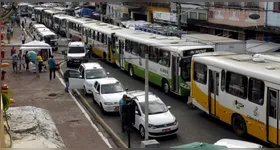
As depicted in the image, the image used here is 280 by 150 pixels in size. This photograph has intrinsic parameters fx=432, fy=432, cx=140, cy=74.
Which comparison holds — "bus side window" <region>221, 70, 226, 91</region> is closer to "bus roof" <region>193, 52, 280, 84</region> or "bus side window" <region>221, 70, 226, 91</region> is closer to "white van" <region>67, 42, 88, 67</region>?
"bus roof" <region>193, 52, 280, 84</region>

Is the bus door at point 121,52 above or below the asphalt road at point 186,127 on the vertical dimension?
above

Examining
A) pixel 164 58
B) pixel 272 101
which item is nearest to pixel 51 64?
pixel 164 58

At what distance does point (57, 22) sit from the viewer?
120ft

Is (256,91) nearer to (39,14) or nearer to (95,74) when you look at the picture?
(95,74)

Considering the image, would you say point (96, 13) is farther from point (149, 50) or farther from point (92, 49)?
point (149, 50)

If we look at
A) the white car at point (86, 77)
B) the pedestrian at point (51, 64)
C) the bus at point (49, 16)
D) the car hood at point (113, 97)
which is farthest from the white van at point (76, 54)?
the bus at point (49, 16)

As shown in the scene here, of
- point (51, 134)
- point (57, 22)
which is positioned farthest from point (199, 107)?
point (57, 22)

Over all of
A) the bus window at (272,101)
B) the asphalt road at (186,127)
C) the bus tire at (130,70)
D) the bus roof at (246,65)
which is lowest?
the asphalt road at (186,127)

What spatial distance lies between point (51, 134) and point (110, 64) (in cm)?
Answer: 1490

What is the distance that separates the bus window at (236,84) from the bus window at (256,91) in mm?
218

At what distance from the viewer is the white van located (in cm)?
2159

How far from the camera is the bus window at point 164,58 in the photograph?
15.1m

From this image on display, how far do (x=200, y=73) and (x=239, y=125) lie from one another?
2440 mm

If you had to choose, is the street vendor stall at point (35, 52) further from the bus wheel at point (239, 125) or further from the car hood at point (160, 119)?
the bus wheel at point (239, 125)
